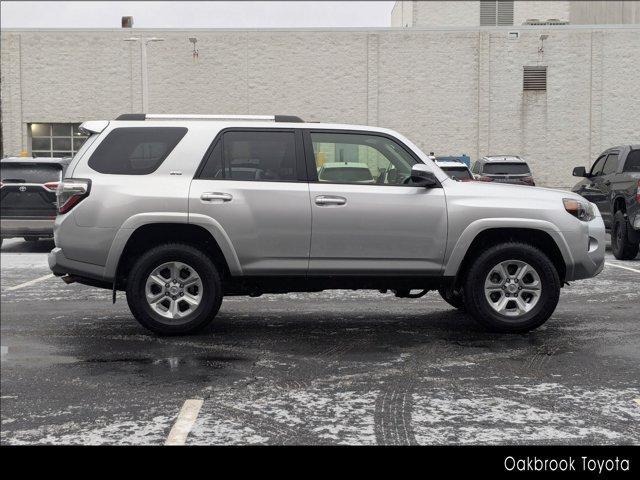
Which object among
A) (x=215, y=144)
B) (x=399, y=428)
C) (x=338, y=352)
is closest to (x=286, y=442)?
(x=399, y=428)

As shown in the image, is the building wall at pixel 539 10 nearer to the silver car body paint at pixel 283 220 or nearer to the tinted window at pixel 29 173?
the tinted window at pixel 29 173

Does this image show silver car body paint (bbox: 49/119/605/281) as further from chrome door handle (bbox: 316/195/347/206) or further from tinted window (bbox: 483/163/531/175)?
tinted window (bbox: 483/163/531/175)

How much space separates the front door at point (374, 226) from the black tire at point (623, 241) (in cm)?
801

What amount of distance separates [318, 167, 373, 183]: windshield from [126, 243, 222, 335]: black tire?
126 centimetres

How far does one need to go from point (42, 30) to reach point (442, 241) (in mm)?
37813

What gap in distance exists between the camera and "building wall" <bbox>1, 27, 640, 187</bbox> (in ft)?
140

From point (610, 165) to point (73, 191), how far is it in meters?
11.3

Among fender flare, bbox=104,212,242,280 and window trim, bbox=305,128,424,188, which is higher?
window trim, bbox=305,128,424,188

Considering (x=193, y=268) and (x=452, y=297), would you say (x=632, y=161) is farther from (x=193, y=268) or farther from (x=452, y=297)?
(x=193, y=268)

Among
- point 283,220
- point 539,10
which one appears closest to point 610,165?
point 283,220

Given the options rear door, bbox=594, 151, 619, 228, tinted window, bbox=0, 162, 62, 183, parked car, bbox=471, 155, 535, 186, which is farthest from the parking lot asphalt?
parked car, bbox=471, 155, 535, 186

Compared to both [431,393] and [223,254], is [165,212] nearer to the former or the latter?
[223,254]

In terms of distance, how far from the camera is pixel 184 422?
5480 mm

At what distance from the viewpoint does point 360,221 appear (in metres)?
8.23
